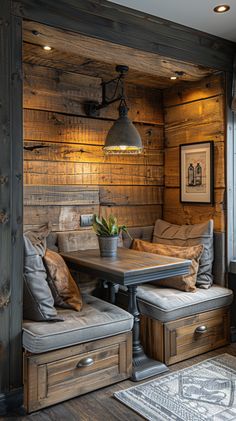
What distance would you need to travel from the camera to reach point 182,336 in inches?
117

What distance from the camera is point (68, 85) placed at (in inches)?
134

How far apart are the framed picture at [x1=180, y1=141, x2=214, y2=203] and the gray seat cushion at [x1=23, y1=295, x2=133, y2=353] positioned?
1450 mm

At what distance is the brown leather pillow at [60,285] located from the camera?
265 centimetres

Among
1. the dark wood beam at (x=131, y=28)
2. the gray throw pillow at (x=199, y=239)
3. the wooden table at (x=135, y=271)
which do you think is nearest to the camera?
the dark wood beam at (x=131, y=28)

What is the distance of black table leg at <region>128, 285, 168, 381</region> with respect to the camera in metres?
2.73

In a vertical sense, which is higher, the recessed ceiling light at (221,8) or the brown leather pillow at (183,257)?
the recessed ceiling light at (221,8)

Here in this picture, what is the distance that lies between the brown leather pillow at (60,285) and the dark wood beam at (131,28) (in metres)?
1.54

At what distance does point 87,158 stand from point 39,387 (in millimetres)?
1960

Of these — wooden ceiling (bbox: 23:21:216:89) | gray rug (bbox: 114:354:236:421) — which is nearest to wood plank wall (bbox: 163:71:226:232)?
wooden ceiling (bbox: 23:21:216:89)

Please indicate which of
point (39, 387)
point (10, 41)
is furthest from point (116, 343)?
point (10, 41)

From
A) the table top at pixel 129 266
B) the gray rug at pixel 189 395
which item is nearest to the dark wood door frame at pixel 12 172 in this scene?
the table top at pixel 129 266

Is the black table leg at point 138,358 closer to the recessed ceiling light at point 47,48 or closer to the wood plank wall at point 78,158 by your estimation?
the wood plank wall at point 78,158

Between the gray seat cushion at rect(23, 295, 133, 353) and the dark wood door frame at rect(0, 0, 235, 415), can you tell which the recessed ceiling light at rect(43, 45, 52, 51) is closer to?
the dark wood door frame at rect(0, 0, 235, 415)

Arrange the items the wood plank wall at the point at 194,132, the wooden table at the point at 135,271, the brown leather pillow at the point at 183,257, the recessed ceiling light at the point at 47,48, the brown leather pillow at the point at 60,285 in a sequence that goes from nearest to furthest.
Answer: the wooden table at the point at 135,271, the brown leather pillow at the point at 60,285, the recessed ceiling light at the point at 47,48, the brown leather pillow at the point at 183,257, the wood plank wall at the point at 194,132
